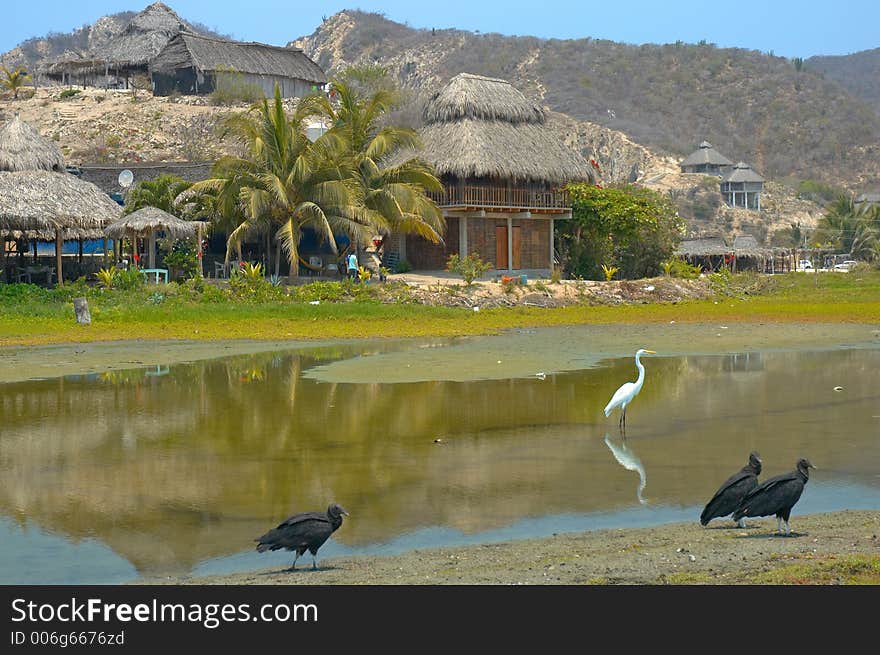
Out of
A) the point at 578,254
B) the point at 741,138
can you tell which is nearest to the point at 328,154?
the point at 578,254

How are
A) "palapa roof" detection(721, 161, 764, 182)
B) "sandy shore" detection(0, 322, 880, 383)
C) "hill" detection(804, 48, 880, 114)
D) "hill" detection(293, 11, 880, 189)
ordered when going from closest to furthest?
1. "sandy shore" detection(0, 322, 880, 383)
2. "palapa roof" detection(721, 161, 764, 182)
3. "hill" detection(293, 11, 880, 189)
4. "hill" detection(804, 48, 880, 114)

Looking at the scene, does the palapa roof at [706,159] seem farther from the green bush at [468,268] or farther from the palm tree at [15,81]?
the green bush at [468,268]

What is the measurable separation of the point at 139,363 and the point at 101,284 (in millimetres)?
11293

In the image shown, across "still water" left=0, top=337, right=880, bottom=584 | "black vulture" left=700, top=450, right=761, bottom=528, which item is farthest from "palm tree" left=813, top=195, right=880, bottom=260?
"black vulture" left=700, top=450, right=761, bottom=528

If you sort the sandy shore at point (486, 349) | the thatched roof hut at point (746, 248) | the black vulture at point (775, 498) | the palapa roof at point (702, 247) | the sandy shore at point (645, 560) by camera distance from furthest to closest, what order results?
1. the thatched roof hut at point (746, 248)
2. the palapa roof at point (702, 247)
3. the sandy shore at point (486, 349)
4. the black vulture at point (775, 498)
5. the sandy shore at point (645, 560)

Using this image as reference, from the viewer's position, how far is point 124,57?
6769 centimetres

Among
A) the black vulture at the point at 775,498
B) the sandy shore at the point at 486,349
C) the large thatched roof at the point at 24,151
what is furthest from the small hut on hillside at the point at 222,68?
the black vulture at the point at 775,498

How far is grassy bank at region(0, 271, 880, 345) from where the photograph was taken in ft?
82.3

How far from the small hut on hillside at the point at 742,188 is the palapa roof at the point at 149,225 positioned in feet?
196

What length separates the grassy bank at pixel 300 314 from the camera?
2508cm

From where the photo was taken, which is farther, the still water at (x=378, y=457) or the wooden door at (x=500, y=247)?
the wooden door at (x=500, y=247)

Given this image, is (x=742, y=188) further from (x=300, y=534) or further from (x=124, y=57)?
(x=300, y=534)

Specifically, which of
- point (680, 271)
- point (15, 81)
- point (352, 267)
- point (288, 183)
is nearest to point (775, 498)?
point (288, 183)

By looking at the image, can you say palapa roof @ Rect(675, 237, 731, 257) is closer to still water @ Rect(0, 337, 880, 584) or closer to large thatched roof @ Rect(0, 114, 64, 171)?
Result: large thatched roof @ Rect(0, 114, 64, 171)
